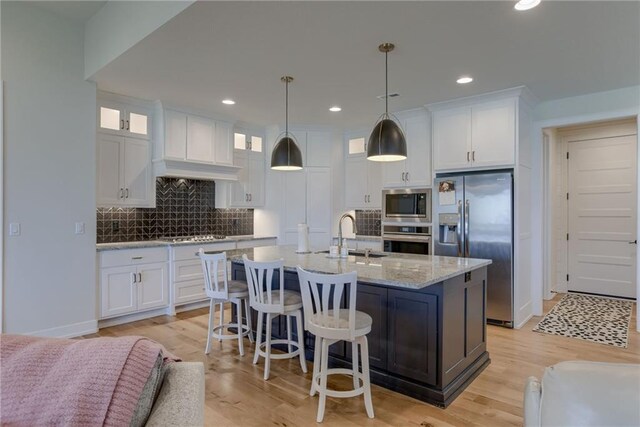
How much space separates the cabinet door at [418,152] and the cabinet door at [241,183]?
2429 millimetres

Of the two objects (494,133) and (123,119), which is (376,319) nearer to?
(494,133)

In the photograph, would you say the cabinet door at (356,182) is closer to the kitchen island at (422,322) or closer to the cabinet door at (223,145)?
the cabinet door at (223,145)

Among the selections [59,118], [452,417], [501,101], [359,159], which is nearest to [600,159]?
[501,101]

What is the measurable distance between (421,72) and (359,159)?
2.45 meters

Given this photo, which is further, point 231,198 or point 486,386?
point 231,198

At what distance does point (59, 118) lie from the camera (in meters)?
3.64

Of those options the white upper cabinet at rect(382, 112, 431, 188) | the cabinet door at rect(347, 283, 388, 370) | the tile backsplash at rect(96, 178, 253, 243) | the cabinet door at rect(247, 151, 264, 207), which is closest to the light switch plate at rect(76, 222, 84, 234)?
the tile backsplash at rect(96, 178, 253, 243)

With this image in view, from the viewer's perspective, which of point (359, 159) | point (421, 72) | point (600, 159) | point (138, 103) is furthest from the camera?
point (359, 159)

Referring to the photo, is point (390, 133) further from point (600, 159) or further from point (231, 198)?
point (600, 159)

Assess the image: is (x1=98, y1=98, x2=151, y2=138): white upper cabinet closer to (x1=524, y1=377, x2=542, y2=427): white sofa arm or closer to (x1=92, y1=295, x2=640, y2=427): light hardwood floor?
(x1=92, y1=295, x2=640, y2=427): light hardwood floor

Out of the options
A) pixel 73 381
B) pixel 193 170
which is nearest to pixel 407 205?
pixel 193 170

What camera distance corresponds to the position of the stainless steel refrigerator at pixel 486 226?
162 inches

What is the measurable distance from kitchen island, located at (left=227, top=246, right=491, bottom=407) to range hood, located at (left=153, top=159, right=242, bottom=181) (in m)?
2.50

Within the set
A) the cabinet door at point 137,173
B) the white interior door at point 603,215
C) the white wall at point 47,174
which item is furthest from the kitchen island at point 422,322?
the white interior door at point 603,215
